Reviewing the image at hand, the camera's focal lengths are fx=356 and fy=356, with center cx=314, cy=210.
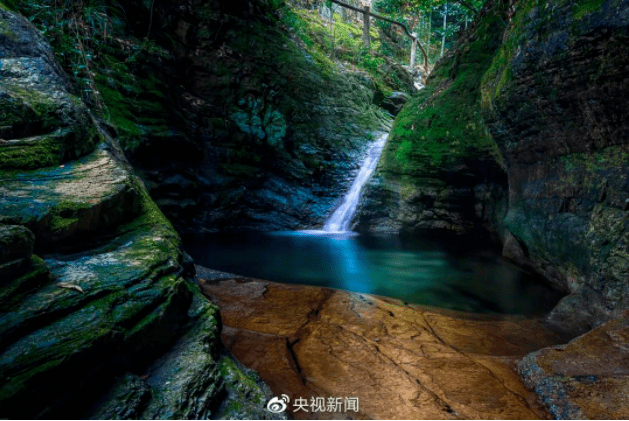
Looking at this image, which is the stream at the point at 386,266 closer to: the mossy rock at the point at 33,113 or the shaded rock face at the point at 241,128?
the shaded rock face at the point at 241,128

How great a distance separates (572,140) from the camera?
18.7ft

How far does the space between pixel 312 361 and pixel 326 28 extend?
21.3 meters

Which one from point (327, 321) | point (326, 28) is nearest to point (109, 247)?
point (327, 321)

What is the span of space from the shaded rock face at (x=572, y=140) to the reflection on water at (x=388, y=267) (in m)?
0.77

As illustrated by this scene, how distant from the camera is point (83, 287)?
235 cm

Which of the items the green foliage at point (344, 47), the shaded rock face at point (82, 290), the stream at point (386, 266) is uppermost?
the green foliage at point (344, 47)

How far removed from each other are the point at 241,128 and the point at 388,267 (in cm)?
795

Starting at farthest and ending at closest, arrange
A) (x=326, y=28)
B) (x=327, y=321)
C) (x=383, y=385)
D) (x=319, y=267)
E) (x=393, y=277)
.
→ (x=326, y=28) → (x=319, y=267) → (x=393, y=277) → (x=327, y=321) → (x=383, y=385)

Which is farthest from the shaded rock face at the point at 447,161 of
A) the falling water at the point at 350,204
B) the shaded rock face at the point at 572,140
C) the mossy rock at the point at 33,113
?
the mossy rock at the point at 33,113

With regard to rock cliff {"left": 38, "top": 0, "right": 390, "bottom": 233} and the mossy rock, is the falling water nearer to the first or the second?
rock cliff {"left": 38, "top": 0, "right": 390, "bottom": 233}

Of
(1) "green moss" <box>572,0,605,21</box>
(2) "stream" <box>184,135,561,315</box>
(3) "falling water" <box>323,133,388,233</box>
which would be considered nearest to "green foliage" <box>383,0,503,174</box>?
(3) "falling water" <box>323,133,388,233</box>

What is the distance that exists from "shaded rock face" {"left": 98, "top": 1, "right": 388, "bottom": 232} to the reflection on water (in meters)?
1.56

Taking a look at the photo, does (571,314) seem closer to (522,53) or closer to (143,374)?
(522,53)

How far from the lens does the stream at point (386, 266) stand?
20.5ft
